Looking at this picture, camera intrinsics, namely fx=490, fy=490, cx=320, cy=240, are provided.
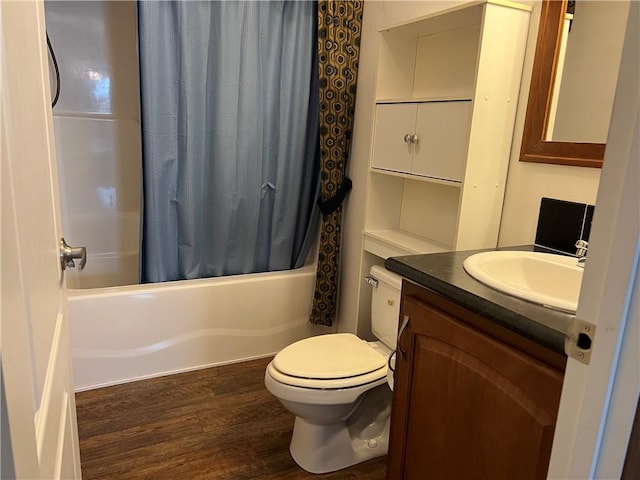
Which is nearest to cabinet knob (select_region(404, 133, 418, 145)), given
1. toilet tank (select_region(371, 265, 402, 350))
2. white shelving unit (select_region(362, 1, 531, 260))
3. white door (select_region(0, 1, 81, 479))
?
white shelving unit (select_region(362, 1, 531, 260))

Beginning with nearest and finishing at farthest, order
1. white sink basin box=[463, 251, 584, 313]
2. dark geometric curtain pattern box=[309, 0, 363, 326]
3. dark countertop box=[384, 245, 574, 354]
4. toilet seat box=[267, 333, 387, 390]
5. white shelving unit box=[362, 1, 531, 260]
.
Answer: dark countertop box=[384, 245, 574, 354]
white sink basin box=[463, 251, 584, 313]
white shelving unit box=[362, 1, 531, 260]
toilet seat box=[267, 333, 387, 390]
dark geometric curtain pattern box=[309, 0, 363, 326]

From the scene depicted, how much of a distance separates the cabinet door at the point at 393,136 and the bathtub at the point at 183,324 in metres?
0.92

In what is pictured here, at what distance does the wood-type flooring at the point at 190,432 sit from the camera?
179 cm

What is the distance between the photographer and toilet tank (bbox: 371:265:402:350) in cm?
184

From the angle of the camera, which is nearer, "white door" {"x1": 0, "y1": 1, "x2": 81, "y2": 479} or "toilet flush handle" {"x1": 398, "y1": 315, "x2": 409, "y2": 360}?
"white door" {"x1": 0, "y1": 1, "x2": 81, "y2": 479}

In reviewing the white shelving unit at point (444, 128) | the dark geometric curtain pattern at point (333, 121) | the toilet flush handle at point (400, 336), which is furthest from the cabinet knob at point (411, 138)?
the toilet flush handle at point (400, 336)

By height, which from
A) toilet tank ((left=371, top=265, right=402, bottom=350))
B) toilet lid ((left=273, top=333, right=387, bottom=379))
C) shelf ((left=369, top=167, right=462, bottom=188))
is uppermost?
shelf ((left=369, top=167, right=462, bottom=188))

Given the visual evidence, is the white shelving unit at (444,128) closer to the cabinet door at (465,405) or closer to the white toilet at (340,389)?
the white toilet at (340,389)

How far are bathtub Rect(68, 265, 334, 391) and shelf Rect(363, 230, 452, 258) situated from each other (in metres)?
0.66

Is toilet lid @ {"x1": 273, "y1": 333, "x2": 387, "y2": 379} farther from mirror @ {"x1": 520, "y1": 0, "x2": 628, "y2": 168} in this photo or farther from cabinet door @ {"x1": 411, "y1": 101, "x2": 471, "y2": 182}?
mirror @ {"x1": 520, "y1": 0, "x2": 628, "y2": 168}

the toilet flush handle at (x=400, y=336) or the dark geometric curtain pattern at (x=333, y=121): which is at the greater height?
the dark geometric curtain pattern at (x=333, y=121)

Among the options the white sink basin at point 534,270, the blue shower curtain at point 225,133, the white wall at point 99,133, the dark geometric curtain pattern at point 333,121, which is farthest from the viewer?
the white wall at point 99,133

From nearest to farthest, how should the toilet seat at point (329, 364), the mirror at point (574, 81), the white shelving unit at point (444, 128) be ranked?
the mirror at point (574, 81)
the white shelving unit at point (444, 128)
the toilet seat at point (329, 364)

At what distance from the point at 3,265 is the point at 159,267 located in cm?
202
